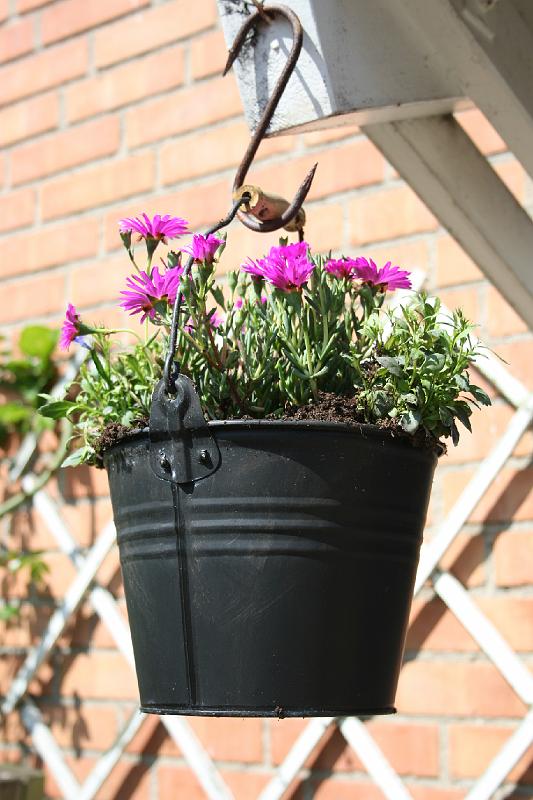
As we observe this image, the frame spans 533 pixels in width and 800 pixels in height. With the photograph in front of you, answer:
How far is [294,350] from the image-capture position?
866 millimetres

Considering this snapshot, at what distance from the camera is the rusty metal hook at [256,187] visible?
0.86m

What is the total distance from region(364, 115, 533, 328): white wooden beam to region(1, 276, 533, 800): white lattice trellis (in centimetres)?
35

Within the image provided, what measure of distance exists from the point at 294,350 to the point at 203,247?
0.11m

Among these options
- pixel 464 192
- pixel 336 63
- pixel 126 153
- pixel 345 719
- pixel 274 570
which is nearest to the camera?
pixel 274 570

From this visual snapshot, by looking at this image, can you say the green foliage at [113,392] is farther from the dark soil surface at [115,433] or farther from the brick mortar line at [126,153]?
the brick mortar line at [126,153]

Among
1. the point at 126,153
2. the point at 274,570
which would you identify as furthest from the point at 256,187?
the point at 126,153

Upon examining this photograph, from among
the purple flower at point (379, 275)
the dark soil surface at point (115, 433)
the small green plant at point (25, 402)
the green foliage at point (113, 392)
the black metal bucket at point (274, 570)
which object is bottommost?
the black metal bucket at point (274, 570)

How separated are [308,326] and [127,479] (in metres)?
0.19

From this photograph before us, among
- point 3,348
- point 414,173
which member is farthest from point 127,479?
point 3,348

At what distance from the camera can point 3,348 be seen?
80.3 inches

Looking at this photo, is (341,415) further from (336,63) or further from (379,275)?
(336,63)

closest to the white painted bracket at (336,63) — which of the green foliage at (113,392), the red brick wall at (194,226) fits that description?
the green foliage at (113,392)

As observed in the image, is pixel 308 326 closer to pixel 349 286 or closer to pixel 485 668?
pixel 349 286

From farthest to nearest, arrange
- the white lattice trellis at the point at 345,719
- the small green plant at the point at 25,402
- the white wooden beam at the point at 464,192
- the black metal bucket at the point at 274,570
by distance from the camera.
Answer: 1. the small green plant at the point at 25,402
2. the white lattice trellis at the point at 345,719
3. the white wooden beam at the point at 464,192
4. the black metal bucket at the point at 274,570
